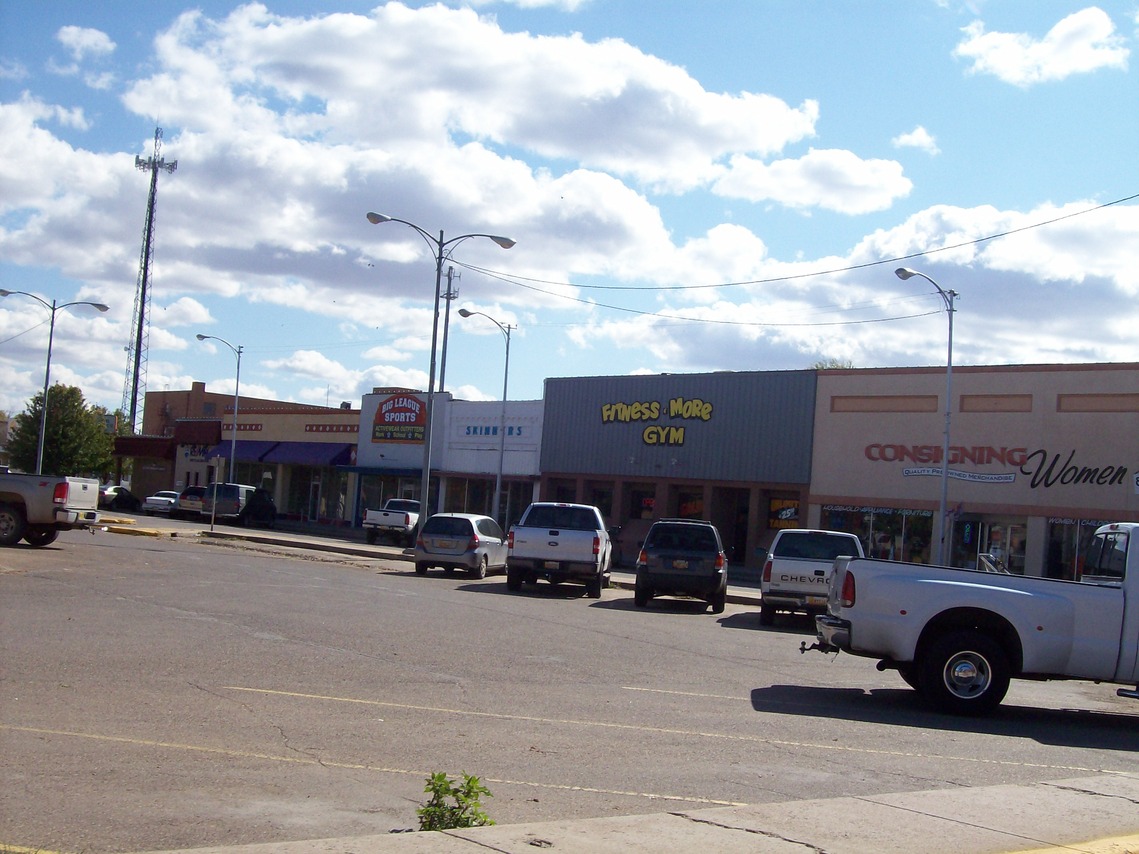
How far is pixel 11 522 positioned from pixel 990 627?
20287mm

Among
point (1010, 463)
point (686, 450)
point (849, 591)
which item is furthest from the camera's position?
point (686, 450)

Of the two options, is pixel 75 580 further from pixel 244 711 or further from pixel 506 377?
pixel 506 377

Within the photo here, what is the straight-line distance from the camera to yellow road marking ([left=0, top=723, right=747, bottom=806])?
281 inches

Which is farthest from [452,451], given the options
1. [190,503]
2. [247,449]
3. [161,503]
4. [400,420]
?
[161,503]

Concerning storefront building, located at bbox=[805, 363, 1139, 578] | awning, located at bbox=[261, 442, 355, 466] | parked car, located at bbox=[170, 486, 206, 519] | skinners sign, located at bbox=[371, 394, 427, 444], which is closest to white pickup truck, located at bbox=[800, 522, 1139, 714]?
storefront building, located at bbox=[805, 363, 1139, 578]

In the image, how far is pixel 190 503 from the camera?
5506 cm

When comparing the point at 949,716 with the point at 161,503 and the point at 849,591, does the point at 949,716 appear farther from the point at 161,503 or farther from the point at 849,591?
the point at 161,503

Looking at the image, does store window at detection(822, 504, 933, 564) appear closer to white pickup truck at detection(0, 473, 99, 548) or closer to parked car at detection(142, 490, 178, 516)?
white pickup truck at detection(0, 473, 99, 548)

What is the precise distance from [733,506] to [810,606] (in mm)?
25050

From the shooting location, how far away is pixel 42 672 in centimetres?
1027

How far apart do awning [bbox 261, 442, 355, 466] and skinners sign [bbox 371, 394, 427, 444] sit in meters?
2.39

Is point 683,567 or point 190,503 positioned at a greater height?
point 683,567

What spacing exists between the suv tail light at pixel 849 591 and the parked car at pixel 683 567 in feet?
33.0

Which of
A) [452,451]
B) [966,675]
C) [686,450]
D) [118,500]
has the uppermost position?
[686,450]
